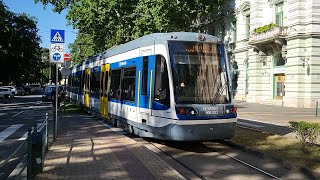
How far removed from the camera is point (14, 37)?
66375 millimetres

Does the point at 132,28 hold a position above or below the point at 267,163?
above

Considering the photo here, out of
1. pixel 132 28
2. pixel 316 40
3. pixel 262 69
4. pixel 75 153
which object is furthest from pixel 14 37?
pixel 75 153

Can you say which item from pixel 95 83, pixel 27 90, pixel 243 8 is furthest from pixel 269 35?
pixel 27 90

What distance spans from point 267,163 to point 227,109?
5.99 ft

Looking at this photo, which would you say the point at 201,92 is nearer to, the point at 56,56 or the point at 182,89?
the point at 182,89

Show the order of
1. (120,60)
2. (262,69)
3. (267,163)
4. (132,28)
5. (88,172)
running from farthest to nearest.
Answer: (262,69), (132,28), (120,60), (267,163), (88,172)

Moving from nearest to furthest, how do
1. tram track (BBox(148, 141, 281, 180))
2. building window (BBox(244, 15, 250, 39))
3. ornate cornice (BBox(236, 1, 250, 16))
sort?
tram track (BBox(148, 141, 281, 180)) < ornate cornice (BBox(236, 1, 250, 16)) < building window (BBox(244, 15, 250, 39))

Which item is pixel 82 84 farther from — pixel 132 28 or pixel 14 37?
pixel 14 37

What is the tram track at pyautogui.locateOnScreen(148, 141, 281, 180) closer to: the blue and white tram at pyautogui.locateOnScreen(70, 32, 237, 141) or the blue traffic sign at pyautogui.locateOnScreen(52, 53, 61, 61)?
the blue and white tram at pyautogui.locateOnScreen(70, 32, 237, 141)

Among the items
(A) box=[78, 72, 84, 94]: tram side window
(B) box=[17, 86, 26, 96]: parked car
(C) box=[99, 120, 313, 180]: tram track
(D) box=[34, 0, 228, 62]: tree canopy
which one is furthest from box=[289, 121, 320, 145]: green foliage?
(B) box=[17, 86, 26, 96]: parked car

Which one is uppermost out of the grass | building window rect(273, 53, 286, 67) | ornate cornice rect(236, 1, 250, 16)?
ornate cornice rect(236, 1, 250, 16)

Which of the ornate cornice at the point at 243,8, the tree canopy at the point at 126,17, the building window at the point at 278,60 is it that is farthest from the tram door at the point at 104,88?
the ornate cornice at the point at 243,8

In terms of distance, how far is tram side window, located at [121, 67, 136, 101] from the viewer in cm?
1323

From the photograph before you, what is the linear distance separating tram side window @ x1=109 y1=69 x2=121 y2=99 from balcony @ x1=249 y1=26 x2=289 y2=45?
68.9 feet
